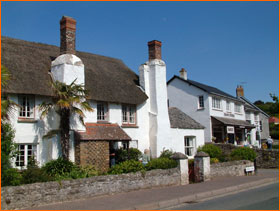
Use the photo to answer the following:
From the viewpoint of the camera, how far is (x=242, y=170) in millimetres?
20359

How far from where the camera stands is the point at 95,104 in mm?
19141

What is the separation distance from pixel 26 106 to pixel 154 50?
33.9ft

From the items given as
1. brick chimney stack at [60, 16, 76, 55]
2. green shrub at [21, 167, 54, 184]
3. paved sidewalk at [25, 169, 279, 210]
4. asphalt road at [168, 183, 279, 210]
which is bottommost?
asphalt road at [168, 183, 279, 210]

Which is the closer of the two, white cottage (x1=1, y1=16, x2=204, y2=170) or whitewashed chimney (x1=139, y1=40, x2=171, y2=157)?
white cottage (x1=1, y1=16, x2=204, y2=170)

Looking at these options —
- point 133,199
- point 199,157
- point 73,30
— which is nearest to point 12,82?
point 73,30

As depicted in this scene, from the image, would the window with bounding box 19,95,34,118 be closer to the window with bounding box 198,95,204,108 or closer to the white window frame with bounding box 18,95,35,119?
the white window frame with bounding box 18,95,35,119

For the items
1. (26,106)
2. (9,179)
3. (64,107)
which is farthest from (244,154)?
(9,179)

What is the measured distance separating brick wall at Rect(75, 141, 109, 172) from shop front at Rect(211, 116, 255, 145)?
1551 centimetres

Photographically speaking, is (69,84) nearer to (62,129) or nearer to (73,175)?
(62,129)

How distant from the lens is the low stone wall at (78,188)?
1009 cm

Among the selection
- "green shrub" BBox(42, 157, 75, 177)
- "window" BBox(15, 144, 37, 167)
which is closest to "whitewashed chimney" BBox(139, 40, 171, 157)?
"green shrub" BBox(42, 157, 75, 177)

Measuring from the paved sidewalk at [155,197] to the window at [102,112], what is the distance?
6.91 m

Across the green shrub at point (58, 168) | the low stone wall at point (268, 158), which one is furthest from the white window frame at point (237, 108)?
the green shrub at point (58, 168)

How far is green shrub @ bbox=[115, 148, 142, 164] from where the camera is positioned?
19234mm
